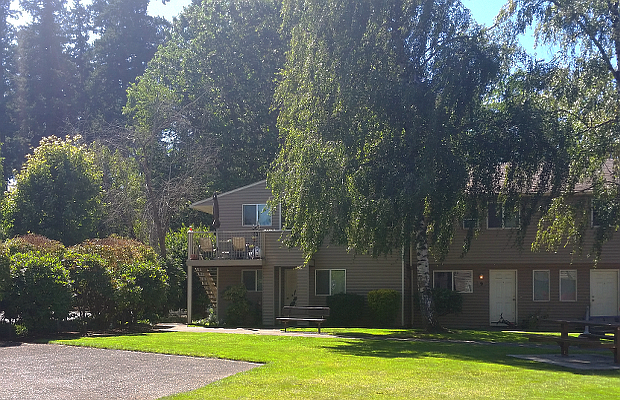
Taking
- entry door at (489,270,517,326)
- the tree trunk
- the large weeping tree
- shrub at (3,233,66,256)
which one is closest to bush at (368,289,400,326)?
entry door at (489,270,517,326)

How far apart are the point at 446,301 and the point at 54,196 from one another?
59.7 ft

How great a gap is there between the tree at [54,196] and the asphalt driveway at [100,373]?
16.8 m

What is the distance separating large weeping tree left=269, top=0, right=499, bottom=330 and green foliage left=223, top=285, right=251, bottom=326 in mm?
8251

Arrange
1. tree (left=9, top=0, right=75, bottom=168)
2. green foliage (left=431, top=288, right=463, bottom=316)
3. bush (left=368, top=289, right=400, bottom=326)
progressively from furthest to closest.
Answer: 1. tree (left=9, top=0, right=75, bottom=168)
2. bush (left=368, top=289, right=400, bottom=326)
3. green foliage (left=431, top=288, right=463, bottom=316)

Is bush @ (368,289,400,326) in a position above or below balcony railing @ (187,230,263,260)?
below

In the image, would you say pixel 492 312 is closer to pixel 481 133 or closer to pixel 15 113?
pixel 481 133

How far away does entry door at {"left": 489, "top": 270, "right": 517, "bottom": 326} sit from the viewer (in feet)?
93.2

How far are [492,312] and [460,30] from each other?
39.9ft

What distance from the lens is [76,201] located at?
1325 inches

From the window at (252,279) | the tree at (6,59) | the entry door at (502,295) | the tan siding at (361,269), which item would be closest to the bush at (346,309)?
the tan siding at (361,269)

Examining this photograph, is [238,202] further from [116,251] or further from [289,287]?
[116,251]

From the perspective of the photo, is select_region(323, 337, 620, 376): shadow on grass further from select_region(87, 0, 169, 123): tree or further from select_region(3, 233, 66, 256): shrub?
select_region(87, 0, 169, 123): tree

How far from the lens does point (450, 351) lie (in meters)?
16.9

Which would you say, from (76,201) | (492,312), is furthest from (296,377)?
(76,201)
